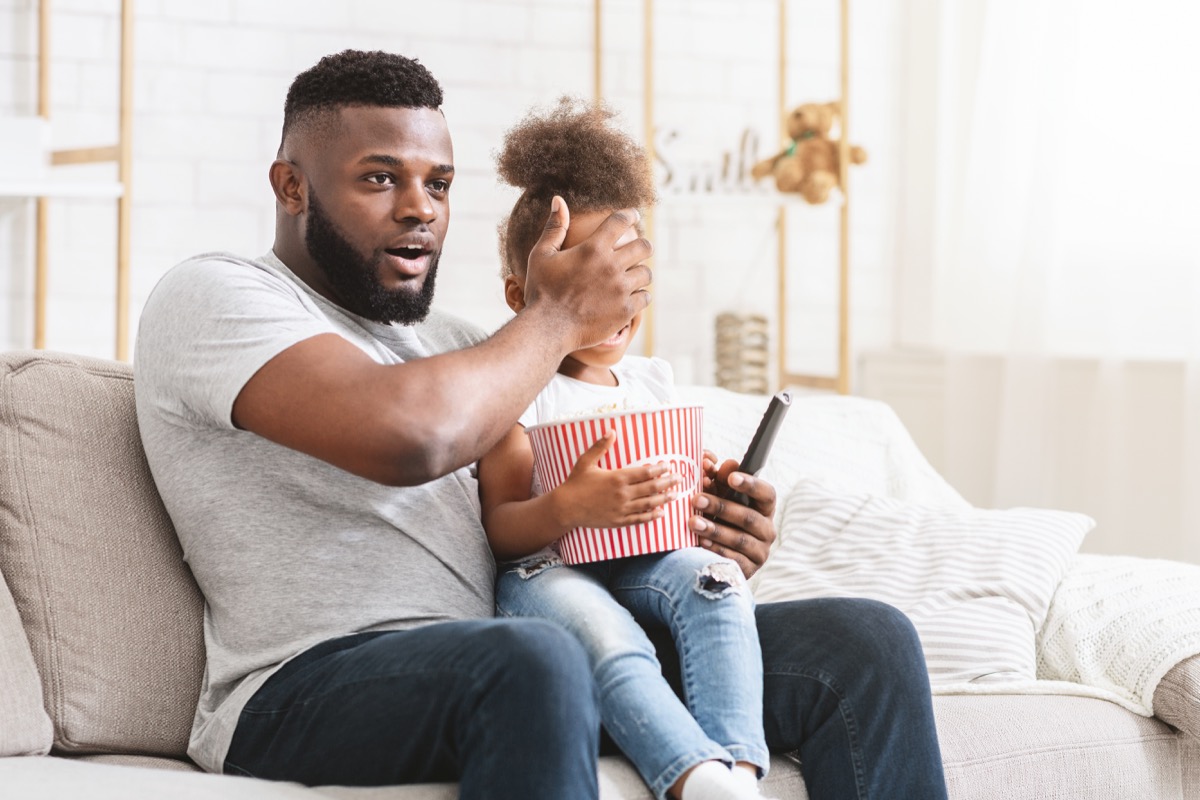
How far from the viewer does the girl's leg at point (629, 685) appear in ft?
3.77

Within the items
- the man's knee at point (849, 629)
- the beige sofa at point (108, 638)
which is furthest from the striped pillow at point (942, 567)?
the man's knee at point (849, 629)

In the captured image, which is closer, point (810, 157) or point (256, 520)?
point (256, 520)

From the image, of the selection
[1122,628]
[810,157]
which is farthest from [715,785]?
[810,157]

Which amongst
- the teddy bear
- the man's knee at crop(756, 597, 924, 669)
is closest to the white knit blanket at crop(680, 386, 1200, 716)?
the man's knee at crop(756, 597, 924, 669)

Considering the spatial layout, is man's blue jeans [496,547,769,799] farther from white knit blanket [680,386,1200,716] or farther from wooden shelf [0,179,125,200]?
wooden shelf [0,179,125,200]

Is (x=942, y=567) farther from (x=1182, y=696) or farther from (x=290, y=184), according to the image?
(x=290, y=184)

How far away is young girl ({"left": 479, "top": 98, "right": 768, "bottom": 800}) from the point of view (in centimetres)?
117

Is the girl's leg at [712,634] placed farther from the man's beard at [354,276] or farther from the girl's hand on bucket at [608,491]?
the man's beard at [354,276]

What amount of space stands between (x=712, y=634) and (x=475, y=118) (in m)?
2.11

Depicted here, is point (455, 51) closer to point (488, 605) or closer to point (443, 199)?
point (443, 199)

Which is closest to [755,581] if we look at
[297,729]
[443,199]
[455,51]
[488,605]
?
[488,605]

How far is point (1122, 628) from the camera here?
1672 millimetres

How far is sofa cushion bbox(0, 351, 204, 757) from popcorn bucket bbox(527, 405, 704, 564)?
1.47 feet

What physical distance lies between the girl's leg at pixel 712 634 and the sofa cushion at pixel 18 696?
60 cm
